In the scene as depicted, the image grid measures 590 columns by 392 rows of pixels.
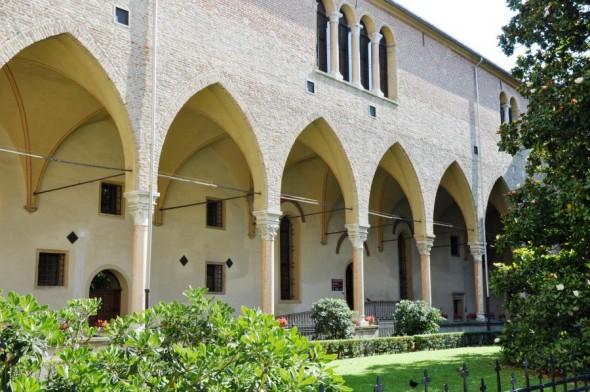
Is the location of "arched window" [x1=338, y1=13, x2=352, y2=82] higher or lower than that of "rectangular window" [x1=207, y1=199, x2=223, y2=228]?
higher

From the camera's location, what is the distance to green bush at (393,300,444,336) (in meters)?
19.3

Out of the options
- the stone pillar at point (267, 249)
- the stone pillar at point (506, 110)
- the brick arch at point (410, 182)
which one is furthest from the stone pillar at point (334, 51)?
the stone pillar at point (506, 110)

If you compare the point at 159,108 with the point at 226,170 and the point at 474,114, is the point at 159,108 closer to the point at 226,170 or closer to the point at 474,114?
the point at 226,170

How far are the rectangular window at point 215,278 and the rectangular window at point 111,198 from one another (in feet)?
12.2

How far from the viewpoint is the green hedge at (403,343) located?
1608 centimetres

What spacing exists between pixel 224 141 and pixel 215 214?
2.43 m

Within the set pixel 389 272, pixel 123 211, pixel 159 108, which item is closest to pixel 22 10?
pixel 159 108

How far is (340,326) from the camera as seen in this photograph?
17.0 m

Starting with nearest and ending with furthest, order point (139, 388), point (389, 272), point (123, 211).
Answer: point (139, 388) < point (123, 211) < point (389, 272)

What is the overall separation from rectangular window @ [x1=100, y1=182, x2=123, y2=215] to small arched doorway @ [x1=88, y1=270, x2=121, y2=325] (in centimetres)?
170

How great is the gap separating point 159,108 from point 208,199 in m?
7.47

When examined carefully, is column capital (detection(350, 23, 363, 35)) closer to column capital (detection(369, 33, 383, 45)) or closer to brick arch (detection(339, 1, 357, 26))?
brick arch (detection(339, 1, 357, 26))

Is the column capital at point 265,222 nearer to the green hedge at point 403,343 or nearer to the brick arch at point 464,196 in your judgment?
the green hedge at point 403,343

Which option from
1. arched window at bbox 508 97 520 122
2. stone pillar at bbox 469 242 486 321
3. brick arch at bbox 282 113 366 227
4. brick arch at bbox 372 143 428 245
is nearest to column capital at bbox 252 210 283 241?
brick arch at bbox 282 113 366 227
